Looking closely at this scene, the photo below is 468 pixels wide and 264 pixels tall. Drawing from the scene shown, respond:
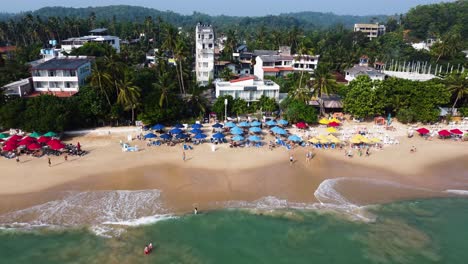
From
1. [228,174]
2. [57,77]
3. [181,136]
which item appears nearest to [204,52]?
[57,77]

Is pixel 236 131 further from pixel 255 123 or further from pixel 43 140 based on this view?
pixel 43 140

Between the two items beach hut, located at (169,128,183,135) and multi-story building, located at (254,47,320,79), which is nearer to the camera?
beach hut, located at (169,128,183,135)

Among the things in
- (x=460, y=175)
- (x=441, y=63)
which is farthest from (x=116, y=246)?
(x=441, y=63)

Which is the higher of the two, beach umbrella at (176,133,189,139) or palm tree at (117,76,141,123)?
Answer: palm tree at (117,76,141,123)

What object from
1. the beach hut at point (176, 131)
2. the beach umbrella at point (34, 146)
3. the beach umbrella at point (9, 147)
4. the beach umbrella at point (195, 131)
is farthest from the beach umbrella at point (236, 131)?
the beach umbrella at point (9, 147)

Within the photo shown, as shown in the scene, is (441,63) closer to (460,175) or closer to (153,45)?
(460,175)

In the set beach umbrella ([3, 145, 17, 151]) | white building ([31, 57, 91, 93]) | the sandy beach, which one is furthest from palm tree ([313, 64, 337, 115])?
beach umbrella ([3, 145, 17, 151])

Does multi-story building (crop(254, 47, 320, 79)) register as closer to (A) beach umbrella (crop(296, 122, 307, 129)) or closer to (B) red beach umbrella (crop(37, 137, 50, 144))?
(A) beach umbrella (crop(296, 122, 307, 129))
